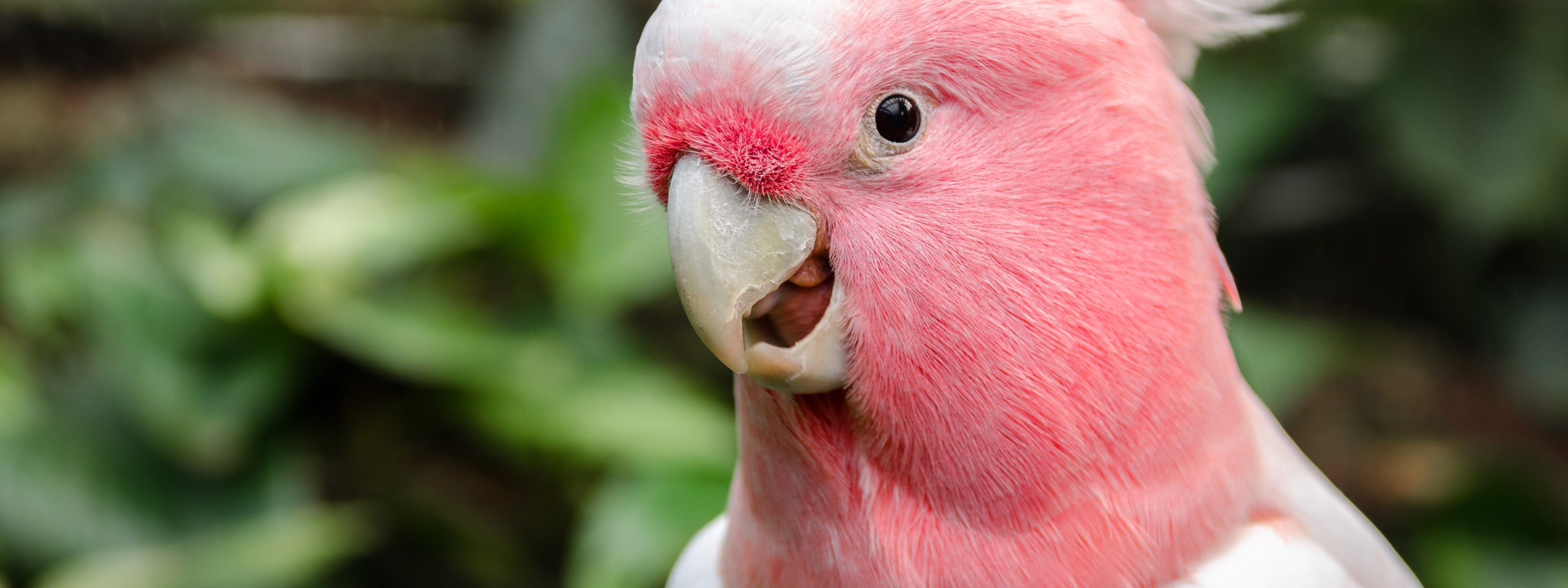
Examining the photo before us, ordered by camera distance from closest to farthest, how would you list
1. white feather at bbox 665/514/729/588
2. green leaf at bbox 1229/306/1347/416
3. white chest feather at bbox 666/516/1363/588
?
white chest feather at bbox 666/516/1363/588, white feather at bbox 665/514/729/588, green leaf at bbox 1229/306/1347/416

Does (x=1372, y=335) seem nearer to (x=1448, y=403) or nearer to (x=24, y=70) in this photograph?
(x=1448, y=403)

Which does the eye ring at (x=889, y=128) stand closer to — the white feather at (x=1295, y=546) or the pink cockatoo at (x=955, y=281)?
the pink cockatoo at (x=955, y=281)

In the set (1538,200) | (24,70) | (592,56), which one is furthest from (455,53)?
(1538,200)

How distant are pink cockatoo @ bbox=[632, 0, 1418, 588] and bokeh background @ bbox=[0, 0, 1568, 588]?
81 cm

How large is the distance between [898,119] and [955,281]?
10 cm

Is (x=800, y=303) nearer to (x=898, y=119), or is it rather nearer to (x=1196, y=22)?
(x=898, y=119)

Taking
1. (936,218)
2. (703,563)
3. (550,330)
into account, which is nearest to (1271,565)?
(936,218)

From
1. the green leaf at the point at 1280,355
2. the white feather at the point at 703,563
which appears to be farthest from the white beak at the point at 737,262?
the green leaf at the point at 1280,355

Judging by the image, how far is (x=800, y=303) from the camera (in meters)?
0.68

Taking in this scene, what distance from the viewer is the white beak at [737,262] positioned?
63 centimetres

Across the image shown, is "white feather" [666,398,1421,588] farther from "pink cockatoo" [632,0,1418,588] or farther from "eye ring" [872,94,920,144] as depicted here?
"eye ring" [872,94,920,144]

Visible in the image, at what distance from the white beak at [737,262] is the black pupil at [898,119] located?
2.6 inches

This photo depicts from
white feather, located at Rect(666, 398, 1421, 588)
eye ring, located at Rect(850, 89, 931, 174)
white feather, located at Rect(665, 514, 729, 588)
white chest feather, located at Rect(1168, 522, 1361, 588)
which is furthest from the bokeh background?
eye ring, located at Rect(850, 89, 931, 174)

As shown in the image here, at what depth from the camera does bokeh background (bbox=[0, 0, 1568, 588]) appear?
1636mm
